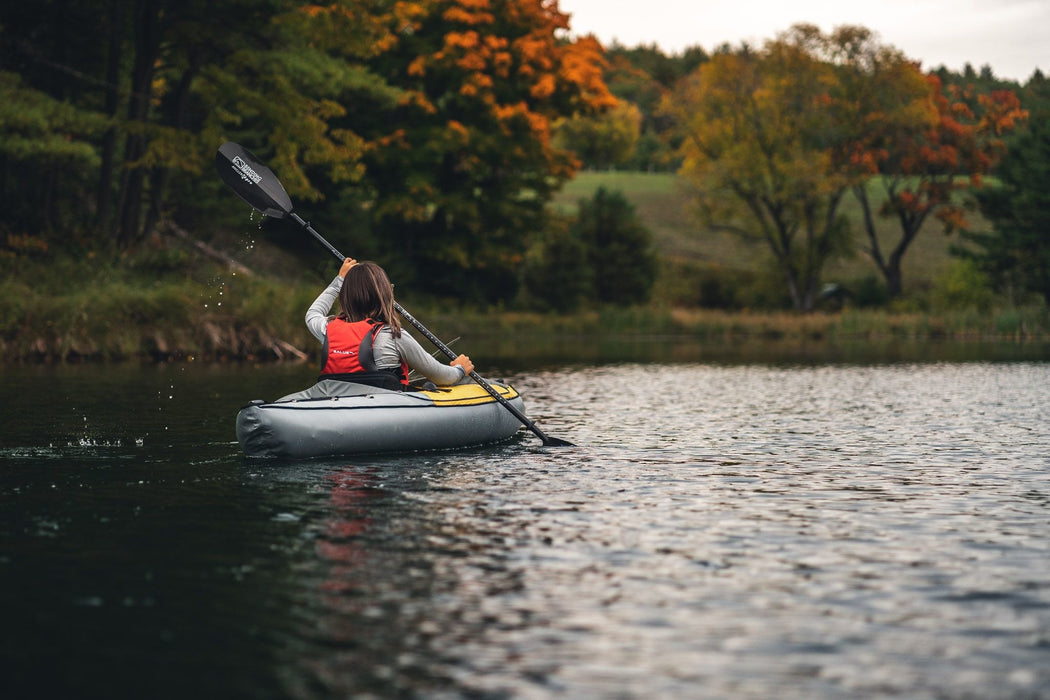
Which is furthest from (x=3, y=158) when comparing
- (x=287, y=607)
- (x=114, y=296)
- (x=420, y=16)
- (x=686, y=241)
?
(x=686, y=241)

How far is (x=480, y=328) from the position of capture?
44594mm

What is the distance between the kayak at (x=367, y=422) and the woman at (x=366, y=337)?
6.7 inches

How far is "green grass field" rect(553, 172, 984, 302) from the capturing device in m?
65.3

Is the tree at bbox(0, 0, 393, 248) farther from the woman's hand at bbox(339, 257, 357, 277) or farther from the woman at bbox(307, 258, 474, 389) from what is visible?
the woman at bbox(307, 258, 474, 389)

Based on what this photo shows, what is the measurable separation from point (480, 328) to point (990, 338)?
16.3 meters

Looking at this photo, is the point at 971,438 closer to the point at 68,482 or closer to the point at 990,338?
the point at 68,482

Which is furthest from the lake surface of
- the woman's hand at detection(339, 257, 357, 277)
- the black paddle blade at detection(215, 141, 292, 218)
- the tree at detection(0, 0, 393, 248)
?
the tree at detection(0, 0, 393, 248)

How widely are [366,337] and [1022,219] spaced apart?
42.8 meters

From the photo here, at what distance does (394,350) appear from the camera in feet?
41.5

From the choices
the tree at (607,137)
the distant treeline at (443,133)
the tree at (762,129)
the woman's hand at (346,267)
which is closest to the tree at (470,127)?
the distant treeline at (443,133)

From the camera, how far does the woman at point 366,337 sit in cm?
1233

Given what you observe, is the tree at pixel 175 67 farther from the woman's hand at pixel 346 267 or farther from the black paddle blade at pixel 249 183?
the woman's hand at pixel 346 267

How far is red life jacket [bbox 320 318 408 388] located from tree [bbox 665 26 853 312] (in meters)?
41.4

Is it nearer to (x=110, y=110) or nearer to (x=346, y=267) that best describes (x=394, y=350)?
(x=346, y=267)
